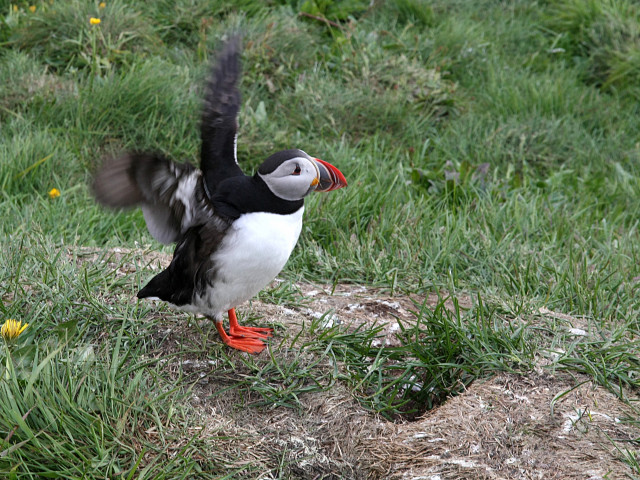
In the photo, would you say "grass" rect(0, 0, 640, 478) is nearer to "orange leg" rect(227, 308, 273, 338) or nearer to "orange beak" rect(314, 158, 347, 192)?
"orange leg" rect(227, 308, 273, 338)

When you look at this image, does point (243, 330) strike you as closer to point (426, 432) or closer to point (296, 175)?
point (296, 175)

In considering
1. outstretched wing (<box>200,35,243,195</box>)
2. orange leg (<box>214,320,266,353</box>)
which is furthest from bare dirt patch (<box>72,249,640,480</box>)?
outstretched wing (<box>200,35,243,195</box>)

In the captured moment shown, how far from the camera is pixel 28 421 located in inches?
96.0

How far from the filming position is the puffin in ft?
8.77

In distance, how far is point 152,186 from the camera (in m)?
2.70

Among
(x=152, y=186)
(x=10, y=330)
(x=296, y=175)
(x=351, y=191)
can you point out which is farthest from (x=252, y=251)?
(x=351, y=191)

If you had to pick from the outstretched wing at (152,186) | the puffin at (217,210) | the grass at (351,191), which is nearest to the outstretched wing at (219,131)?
the puffin at (217,210)

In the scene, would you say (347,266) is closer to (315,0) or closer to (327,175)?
(327,175)

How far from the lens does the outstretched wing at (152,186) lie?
2621 mm

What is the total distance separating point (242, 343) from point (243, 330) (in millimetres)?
120

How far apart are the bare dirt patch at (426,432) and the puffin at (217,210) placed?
0.99ft

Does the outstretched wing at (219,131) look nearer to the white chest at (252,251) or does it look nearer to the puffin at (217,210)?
the puffin at (217,210)

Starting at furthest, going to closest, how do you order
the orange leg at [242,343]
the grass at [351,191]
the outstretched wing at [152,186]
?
the orange leg at [242,343]
the grass at [351,191]
the outstretched wing at [152,186]

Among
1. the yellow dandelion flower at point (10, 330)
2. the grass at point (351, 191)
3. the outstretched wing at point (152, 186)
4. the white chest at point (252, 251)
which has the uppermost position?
the outstretched wing at point (152, 186)
